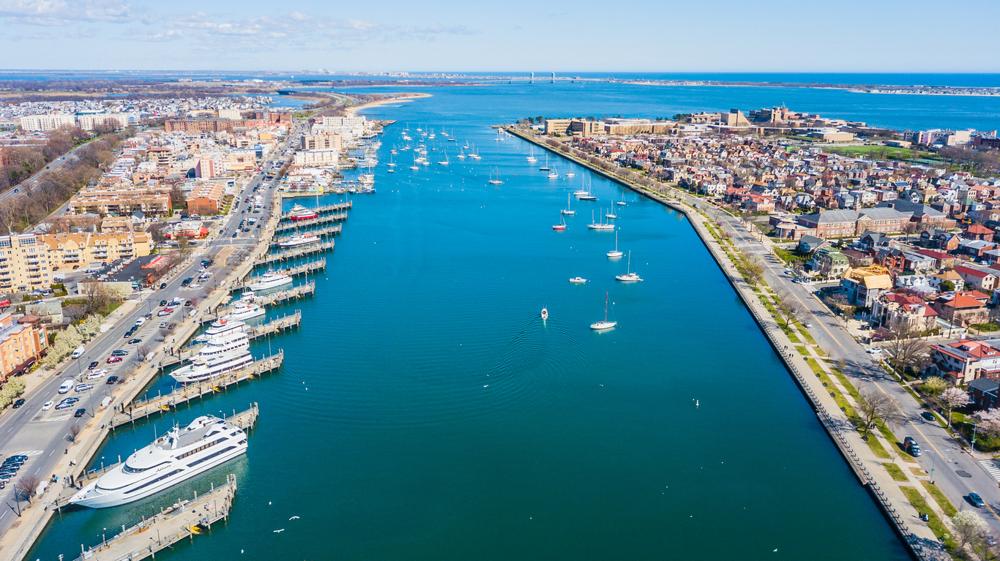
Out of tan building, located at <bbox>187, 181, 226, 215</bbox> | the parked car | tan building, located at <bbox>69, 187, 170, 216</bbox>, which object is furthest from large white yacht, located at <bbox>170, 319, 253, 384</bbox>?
tan building, located at <bbox>69, 187, 170, 216</bbox>

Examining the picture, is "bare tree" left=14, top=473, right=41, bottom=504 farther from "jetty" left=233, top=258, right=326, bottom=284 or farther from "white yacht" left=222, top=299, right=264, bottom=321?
"jetty" left=233, top=258, right=326, bottom=284

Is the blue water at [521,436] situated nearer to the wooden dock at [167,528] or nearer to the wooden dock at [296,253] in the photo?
the wooden dock at [167,528]

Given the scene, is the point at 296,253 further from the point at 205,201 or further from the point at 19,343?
the point at 19,343

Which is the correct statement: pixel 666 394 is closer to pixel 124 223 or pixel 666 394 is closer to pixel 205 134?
pixel 124 223

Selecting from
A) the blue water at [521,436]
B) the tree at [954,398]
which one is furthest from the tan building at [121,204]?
the tree at [954,398]

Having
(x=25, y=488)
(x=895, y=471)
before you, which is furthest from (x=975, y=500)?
(x=25, y=488)

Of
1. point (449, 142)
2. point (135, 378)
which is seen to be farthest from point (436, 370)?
point (449, 142)
